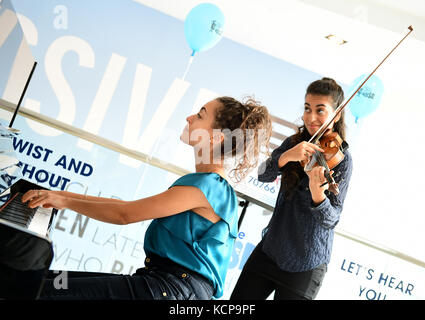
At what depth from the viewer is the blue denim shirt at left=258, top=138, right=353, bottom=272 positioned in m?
1.83

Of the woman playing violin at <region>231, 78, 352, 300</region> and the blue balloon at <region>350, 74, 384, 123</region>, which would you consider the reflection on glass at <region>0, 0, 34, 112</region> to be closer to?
the woman playing violin at <region>231, 78, 352, 300</region>

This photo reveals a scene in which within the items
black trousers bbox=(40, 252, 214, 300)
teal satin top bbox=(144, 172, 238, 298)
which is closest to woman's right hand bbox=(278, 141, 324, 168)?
teal satin top bbox=(144, 172, 238, 298)

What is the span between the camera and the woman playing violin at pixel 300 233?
1.83m

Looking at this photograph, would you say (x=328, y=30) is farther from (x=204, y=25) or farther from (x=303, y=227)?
(x=303, y=227)

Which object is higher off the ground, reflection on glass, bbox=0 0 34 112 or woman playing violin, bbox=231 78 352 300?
reflection on glass, bbox=0 0 34 112

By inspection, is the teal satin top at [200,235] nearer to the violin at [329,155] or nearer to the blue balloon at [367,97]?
the violin at [329,155]

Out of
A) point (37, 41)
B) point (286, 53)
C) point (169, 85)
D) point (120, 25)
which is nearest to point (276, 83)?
point (286, 53)

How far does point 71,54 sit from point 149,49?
711 mm

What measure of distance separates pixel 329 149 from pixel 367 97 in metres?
1.09

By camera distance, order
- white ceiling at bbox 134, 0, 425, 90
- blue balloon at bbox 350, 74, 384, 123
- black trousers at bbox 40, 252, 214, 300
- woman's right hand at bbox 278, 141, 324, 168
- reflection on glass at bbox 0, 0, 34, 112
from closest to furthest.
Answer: black trousers at bbox 40, 252, 214, 300, reflection on glass at bbox 0, 0, 34, 112, woman's right hand at bbox 278, 141, 324, 168, blue balloon at bbox 350, 74, 384, 123, white ceiling at bbox 134, 0, 425, 90

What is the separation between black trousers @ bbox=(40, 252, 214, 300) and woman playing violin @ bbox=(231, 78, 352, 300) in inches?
27.5

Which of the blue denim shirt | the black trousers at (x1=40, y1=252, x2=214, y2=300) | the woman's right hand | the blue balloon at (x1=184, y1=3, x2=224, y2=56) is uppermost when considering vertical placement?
the blue balloon at (x1=184, y1=3, x2=224, y2=56)

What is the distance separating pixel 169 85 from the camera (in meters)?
4.21
